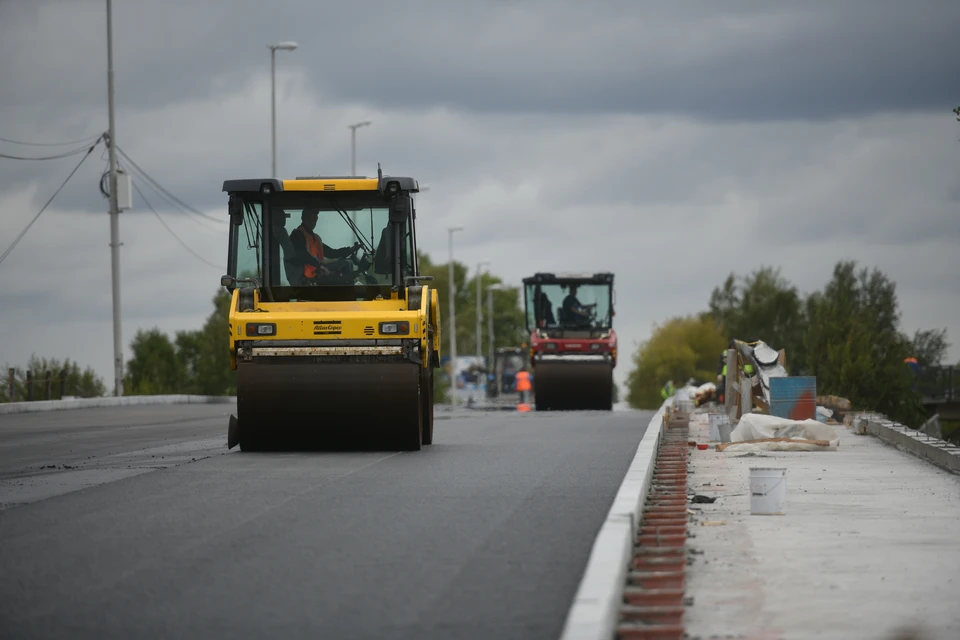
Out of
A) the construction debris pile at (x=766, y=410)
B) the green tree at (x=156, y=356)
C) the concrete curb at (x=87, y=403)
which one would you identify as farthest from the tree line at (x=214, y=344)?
the construction debris pile at (x=766, y=410)

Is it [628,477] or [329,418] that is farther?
[329,418]

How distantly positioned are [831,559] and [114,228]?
34.8 metres

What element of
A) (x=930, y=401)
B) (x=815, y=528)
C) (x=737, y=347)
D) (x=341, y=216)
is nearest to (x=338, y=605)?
(x=815, y=528)

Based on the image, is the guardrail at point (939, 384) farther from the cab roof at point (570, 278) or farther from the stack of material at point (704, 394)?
the cab roof at point (570, 278)

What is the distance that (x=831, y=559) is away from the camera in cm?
973

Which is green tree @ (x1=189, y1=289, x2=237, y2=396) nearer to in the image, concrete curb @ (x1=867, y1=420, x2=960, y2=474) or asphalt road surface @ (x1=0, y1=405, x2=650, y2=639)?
concrete curb @ (x1=867, y1=420, x2=960, y2=474)

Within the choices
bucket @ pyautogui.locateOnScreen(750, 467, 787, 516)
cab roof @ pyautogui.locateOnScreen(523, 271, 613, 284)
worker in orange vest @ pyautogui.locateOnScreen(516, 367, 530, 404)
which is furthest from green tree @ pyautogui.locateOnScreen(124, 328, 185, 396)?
bucket @ pyautogui.locateOnScreen(750, 467, 787, 516)

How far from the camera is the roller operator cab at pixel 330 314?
55.9 ft

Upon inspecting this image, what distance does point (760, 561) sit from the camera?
31.8ft

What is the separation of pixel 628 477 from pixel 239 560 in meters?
4.43

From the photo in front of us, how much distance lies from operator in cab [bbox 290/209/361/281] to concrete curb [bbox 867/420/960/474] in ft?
23.3

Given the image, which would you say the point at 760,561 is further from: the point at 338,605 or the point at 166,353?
the point at 166,353

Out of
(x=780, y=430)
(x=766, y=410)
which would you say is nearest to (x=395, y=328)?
(x=780, y=430)

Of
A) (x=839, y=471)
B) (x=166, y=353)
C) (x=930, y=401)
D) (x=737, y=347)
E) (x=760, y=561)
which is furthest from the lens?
(x=166, y=353)
